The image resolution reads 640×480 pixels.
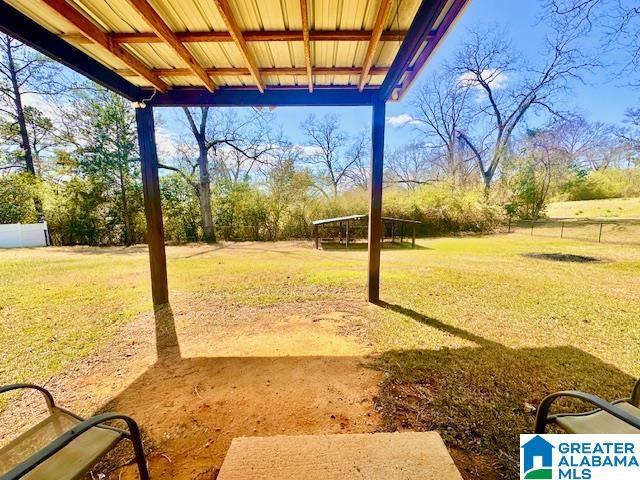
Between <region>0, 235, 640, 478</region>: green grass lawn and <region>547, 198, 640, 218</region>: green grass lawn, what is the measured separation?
1115 cm

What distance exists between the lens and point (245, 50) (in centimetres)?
233

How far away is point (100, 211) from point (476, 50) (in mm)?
21556

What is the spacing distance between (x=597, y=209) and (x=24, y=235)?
27.4 m

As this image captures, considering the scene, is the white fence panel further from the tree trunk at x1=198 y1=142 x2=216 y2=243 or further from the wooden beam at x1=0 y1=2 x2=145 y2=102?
the wooden beam at x1=0 y1=2 x2=145 y2=102

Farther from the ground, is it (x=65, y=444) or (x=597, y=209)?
(x=597, y=209)

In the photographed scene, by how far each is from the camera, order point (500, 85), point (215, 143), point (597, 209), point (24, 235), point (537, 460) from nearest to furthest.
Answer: point (537, 460)
point (24, 235)
point (215, 143)
point (597, 209)
point (500, 85)

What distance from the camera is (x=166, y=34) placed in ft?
6.81

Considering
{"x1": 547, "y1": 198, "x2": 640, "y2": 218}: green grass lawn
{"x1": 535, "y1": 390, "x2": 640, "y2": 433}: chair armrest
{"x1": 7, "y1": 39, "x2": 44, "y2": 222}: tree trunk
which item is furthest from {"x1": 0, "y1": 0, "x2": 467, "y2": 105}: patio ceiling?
{"x1": 547, "y1": 198, "x2": 640, "y2": 218}: green grass lawn

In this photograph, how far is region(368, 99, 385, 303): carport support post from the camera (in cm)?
332

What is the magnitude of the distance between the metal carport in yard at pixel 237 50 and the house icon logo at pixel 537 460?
236cm

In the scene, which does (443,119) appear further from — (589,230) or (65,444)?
(65,444)

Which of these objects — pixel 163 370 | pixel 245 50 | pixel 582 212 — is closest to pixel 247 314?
pixel 163 370

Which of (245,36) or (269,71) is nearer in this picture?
(245,36)

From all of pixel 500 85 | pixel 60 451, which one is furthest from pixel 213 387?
Result: pixel 500 85
